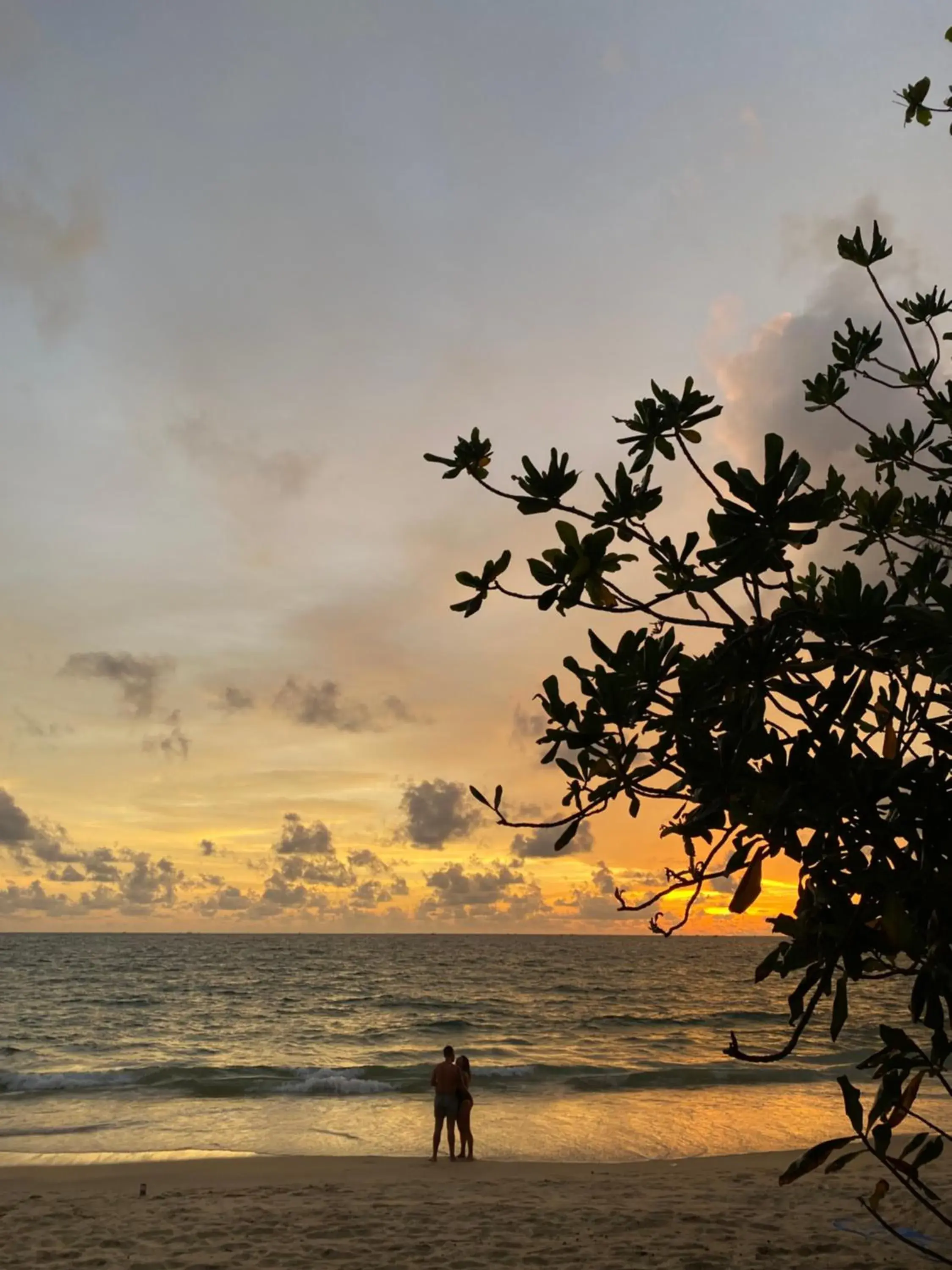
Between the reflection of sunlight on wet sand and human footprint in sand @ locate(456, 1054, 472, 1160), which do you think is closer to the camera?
human footprint in sand @ locate(456, 1054, 472, 1160)

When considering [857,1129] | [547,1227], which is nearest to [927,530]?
[857,1129]

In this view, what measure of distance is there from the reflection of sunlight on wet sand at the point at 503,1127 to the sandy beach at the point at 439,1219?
6.31 feet

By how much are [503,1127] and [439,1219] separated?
804 cm

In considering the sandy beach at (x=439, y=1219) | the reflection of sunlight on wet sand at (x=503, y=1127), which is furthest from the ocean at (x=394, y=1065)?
the sandy beach at (x=439, y=1219)

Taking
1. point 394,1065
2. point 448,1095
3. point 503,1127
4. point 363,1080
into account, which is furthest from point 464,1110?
point 394,1065

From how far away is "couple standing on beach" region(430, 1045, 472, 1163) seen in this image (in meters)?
13.6

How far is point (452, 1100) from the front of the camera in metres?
13.8

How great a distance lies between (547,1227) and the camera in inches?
366

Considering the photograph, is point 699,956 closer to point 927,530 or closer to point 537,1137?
point 537,1137

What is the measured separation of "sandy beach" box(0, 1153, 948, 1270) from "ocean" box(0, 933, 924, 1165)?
2.49 meters

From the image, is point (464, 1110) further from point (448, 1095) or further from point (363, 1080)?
point (363, 1080)

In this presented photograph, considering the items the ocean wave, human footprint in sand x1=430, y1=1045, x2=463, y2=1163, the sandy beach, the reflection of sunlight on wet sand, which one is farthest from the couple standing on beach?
the ocean wave

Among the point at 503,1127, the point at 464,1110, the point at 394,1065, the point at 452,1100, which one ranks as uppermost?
the point at 452,1100

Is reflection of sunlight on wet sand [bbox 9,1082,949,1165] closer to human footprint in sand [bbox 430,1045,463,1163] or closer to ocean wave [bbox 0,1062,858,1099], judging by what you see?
ocean wave [bbox 0,1062,858,1099]
